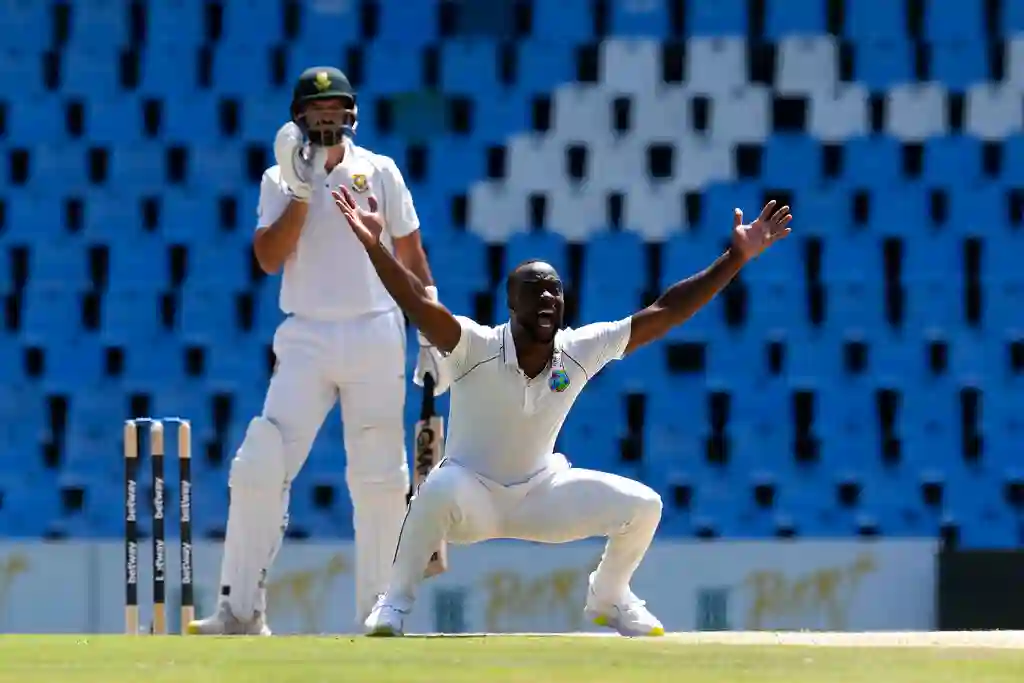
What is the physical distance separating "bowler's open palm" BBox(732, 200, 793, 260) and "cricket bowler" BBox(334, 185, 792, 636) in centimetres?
6

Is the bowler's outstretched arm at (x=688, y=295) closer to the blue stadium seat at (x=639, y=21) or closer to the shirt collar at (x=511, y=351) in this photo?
the shirt collar at (x=511, y=351)

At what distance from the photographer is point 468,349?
714 cm

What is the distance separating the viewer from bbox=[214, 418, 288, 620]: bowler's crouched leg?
25.8 feet

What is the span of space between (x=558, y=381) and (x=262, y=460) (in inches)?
45.1

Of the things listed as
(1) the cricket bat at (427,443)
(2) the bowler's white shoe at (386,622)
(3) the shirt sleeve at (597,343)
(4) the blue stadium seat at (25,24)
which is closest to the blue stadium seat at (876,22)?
(4) the blue stadium seat at (25,24)

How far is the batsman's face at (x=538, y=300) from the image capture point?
7102 millimetres

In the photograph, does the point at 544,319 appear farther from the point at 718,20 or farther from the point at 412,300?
the point at 718,20

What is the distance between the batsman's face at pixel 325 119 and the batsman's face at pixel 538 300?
1.09m

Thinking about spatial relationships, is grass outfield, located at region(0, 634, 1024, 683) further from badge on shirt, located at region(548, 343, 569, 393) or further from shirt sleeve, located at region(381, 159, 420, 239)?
shirt sleeve, located at region(381, 159, 420, 239)

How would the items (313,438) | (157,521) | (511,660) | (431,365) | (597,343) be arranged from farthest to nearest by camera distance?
1. (157,521)
2. (313,438)
3. (431,365)
4. (597,343)
5. (511,660)

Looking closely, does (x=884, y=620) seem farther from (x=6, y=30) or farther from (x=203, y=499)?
(x=6, y=30)

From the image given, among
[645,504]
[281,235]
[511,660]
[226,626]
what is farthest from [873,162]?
[511,660]

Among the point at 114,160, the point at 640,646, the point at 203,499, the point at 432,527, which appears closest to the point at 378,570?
the point at 432,527

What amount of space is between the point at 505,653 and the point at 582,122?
541 centimetres
